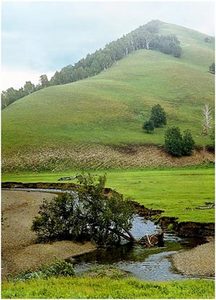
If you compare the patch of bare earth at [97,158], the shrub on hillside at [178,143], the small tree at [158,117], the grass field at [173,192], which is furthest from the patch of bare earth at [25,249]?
the small tree at [158,117]

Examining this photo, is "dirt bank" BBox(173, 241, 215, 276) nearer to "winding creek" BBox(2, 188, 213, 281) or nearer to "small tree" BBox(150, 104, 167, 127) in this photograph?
"winding creek" BBox(2, 188, 213, 281)

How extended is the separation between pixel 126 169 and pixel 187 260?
7451 centimetres

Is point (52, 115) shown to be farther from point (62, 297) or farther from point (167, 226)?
point (62, 297)

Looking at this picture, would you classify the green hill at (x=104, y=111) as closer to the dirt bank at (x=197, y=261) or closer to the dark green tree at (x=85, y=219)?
the dark green tree at (x=85, y=219)

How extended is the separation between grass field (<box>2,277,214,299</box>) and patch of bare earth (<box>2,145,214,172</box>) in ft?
279

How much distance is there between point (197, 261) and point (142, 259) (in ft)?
12.8

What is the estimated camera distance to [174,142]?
113062mm

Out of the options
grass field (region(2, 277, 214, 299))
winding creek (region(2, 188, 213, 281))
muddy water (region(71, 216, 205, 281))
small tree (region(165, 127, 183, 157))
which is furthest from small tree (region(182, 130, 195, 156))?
grass field (region(2, 277, 214, 299))

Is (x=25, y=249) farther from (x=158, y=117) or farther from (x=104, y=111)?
(x=104, y=111)

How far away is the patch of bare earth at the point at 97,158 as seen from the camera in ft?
359

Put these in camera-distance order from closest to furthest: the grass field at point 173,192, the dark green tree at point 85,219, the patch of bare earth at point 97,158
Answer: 1. the dark green tree at point 85,219
2. the grass field at point 173,192
3. the patch of bare earth at point 97,158

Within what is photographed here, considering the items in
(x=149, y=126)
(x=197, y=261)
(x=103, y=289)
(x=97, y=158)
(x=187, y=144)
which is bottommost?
(x=97, y=158)

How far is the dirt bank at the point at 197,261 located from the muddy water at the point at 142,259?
2.01 ft

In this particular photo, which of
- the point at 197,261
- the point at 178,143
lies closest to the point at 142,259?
the point at 197,261
